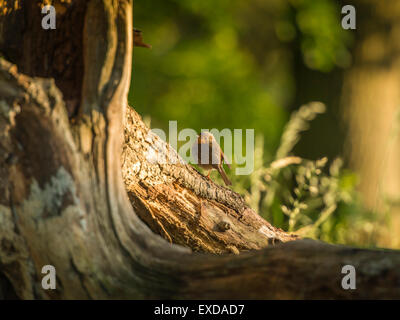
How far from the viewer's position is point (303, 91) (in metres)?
6.68

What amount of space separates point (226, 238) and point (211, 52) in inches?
242

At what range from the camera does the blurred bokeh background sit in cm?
439

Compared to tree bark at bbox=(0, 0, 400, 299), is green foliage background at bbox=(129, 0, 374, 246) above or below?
above

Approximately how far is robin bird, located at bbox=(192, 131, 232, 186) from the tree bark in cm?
137

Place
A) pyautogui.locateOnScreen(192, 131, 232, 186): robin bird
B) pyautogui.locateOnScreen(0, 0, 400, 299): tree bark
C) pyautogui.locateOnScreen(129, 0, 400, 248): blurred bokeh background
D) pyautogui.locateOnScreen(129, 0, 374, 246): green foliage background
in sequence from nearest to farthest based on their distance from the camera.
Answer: pyautogui.locateOnScreen(0, 0, 400, 299): tree bark
pyautogui.locateOnScreen(192, 131, 232, 186): robin bird
pyautogui.locateOnScreen(129, 0, 400, 248): blurred bokeh background
pyautogui.locateOnScreen(129, 0, 374, 246): green foliage background

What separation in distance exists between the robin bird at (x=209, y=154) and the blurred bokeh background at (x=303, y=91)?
30 cm

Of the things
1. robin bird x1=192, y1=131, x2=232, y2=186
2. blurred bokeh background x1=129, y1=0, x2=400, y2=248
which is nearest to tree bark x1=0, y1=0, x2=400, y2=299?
robin bird x1=192, y1=131, x2=232, y2=186

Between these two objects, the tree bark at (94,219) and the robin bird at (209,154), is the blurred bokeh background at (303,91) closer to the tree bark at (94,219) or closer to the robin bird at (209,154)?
the robin bird at (209,154)

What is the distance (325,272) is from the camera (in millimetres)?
1509

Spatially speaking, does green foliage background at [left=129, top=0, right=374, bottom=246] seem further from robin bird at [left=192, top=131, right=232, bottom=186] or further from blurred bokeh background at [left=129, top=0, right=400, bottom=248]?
robin bird at [left=192, top=131, right=232, bottom=186]

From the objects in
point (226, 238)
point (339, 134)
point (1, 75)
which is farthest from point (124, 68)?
point (339, 134)

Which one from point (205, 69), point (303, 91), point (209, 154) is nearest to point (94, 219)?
point (209, 154)

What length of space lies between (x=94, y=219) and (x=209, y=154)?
157 centimetres

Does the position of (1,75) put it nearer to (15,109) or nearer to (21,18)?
(15,109)
